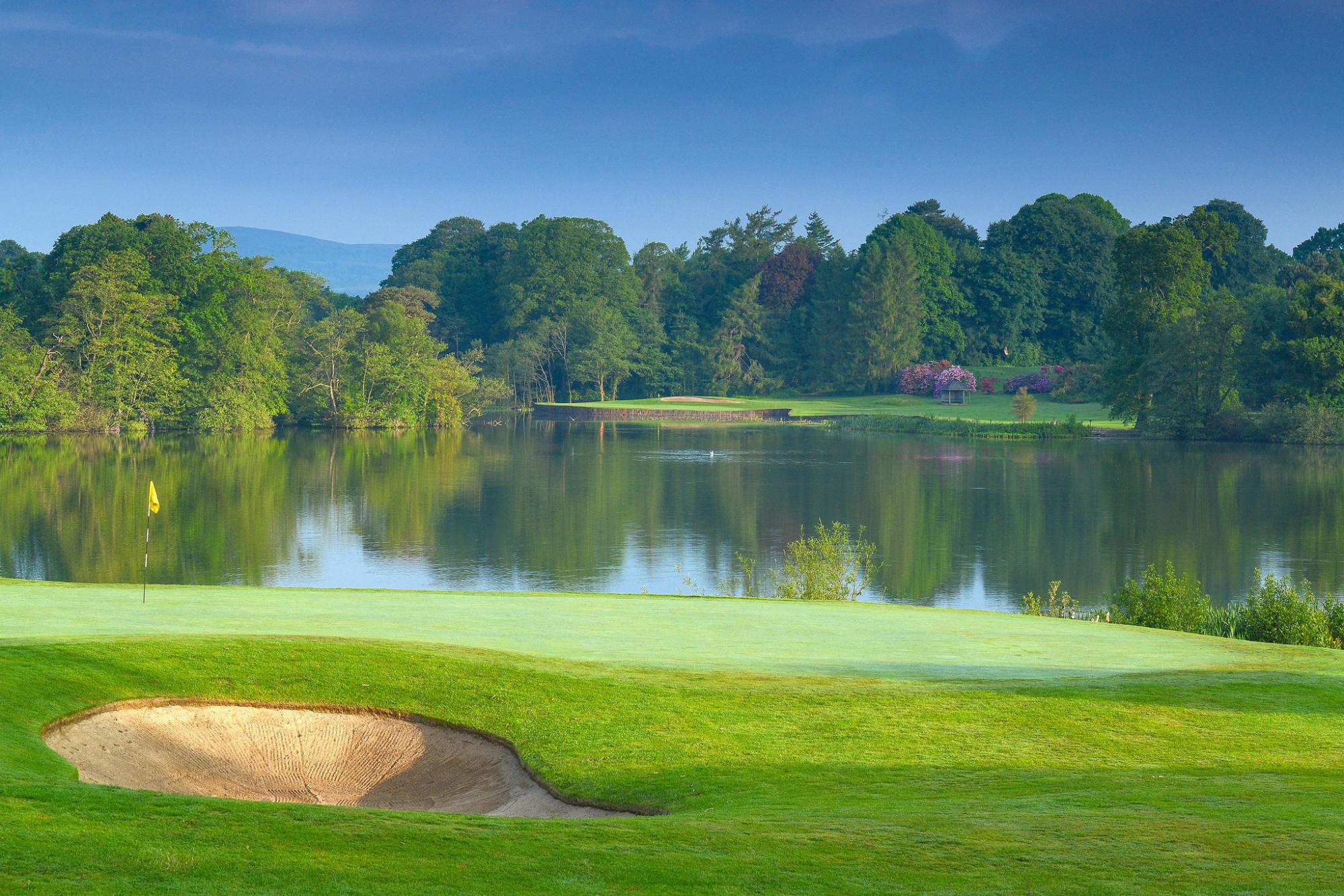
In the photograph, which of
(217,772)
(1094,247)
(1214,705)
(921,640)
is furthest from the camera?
(1094,247)

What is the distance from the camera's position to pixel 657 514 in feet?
129

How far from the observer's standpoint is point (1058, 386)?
313 ft

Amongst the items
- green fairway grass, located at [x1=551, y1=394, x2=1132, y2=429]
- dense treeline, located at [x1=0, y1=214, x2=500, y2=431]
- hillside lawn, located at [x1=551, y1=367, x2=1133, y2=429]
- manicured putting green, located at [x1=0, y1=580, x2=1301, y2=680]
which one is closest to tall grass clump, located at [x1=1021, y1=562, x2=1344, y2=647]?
manicured putting green, located at [x1=0, y1=580, x2=1301, y2=680]

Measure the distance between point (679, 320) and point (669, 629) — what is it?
108713 mm

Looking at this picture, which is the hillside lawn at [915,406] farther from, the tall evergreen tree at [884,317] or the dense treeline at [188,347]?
the dense treeline at [188,347]

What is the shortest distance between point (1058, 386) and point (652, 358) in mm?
38369

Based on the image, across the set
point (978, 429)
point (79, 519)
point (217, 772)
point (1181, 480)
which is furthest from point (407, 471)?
point (217, 772)

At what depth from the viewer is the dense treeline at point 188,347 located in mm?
70125

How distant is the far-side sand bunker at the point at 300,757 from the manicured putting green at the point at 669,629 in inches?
92.5

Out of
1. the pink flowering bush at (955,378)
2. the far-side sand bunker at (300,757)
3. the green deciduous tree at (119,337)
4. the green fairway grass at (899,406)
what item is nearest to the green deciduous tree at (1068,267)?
the pink flowering bush at (955,378)

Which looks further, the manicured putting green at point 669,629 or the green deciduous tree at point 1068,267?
the green deciduous tree at point 1068,267

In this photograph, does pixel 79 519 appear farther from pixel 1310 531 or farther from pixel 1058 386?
pixel 1058 386

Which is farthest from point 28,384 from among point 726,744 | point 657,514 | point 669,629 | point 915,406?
point 726,744

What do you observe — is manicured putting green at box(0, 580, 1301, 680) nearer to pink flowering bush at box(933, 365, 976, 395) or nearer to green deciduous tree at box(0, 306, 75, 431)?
green deciduous tree at box(0, 306, 75, 431)
